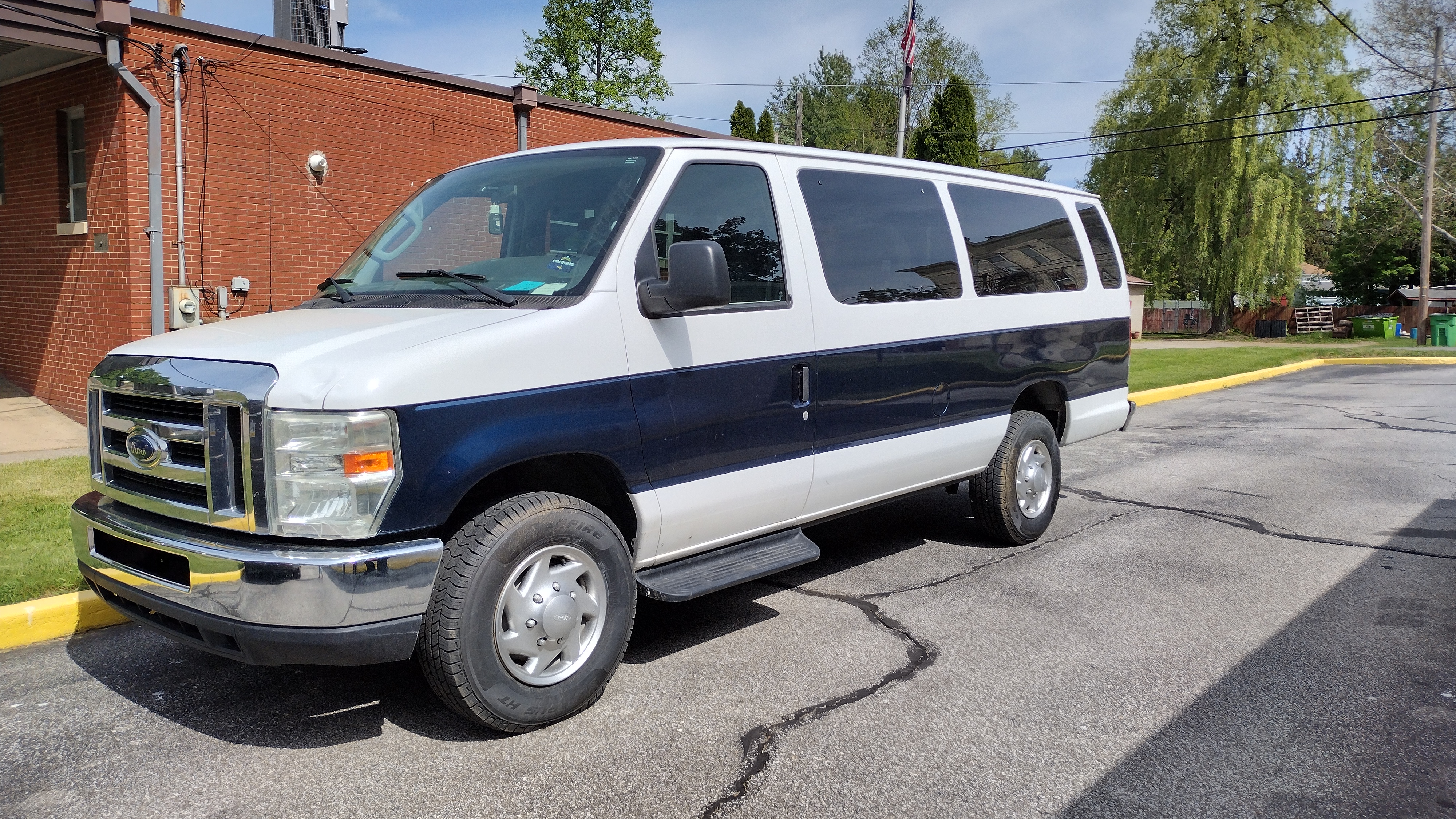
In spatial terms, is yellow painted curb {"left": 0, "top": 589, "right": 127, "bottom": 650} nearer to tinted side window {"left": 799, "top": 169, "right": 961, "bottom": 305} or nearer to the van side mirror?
the van side mirror

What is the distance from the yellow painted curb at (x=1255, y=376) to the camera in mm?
14930

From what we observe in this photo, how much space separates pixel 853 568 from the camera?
19.5ft

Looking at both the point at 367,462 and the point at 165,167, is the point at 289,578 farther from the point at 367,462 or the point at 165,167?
the point at 165,167

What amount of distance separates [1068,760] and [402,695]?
2.55 metres

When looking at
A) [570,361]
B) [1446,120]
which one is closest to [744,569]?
[570,361]

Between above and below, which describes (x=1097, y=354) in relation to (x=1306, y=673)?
above

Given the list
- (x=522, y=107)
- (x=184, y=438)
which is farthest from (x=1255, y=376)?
(x=184, y=438)

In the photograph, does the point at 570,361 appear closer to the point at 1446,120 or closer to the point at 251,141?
the point at 251,141

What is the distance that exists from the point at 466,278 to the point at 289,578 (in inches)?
57.5

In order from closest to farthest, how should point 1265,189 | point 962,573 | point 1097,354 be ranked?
point 962,573
point 1097,354
point 1265,189

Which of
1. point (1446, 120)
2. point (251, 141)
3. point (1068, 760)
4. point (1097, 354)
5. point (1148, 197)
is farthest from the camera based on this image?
point (1446, 120)

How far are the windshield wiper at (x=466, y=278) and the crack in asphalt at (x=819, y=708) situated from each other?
6.05ft

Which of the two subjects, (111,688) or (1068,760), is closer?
(1068,760)

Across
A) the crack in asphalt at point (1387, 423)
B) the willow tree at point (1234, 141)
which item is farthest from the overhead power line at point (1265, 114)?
the crack in asphalt at point (1387, 423)
